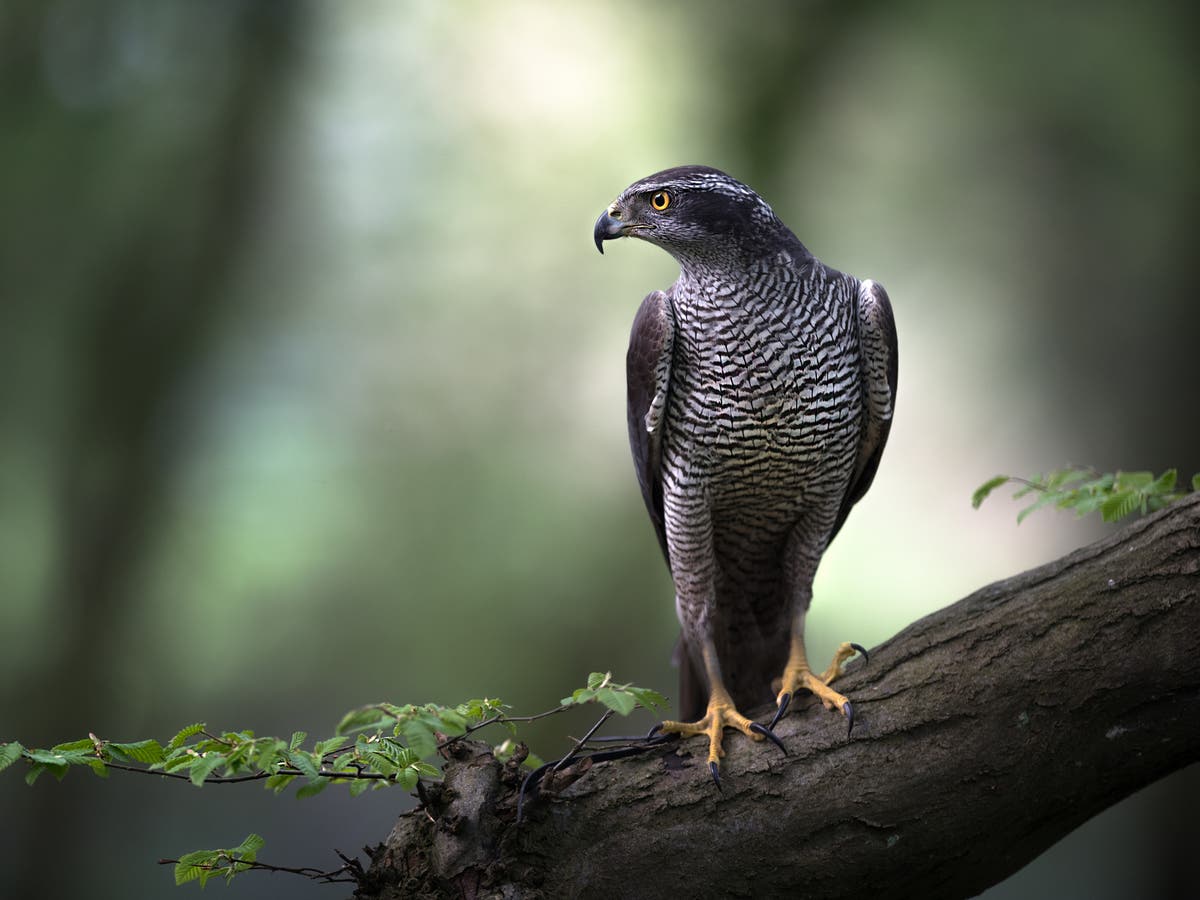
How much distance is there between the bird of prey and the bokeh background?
2.30 meters

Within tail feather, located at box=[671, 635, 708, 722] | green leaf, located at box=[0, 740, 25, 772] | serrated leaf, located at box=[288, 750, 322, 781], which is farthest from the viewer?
tail feather, located at box=[671, 635, 708, 722]

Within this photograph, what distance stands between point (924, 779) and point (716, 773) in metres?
0.44

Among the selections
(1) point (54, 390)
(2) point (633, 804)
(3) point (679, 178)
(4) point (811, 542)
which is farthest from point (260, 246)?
(2) point (633, 804)

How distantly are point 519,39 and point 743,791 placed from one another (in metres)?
3.99

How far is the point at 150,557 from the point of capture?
4809mm

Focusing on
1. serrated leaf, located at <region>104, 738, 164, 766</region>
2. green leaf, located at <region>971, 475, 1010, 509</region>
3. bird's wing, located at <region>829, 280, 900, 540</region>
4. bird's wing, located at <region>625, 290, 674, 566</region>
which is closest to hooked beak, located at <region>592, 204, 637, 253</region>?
bird's wing, located at <region>625, 290, 674, 566</region>

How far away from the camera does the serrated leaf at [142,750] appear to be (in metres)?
1.71

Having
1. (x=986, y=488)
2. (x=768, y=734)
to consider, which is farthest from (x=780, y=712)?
(x=986, y=488)

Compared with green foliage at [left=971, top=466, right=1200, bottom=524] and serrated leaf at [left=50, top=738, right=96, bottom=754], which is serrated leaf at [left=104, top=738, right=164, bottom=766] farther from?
green foliage at [left=971, top=466, right=1200, bottom=524]

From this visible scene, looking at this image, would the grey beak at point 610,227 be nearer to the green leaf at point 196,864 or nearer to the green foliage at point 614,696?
the green foliage at point 614,696

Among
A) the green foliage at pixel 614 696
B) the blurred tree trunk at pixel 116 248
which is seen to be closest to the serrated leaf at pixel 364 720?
the green foliage at pixel 614 696

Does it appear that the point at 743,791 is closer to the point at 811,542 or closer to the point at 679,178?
the point at 811,542

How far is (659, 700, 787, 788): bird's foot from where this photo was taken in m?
2.22

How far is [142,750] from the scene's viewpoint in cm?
172
